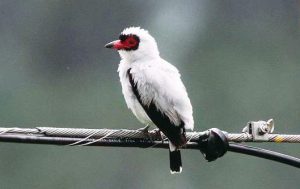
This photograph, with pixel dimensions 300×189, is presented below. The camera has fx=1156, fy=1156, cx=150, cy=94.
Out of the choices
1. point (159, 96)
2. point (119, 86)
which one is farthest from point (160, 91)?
point (119, 86)

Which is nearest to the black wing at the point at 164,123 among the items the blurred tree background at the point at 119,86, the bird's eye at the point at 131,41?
the bird's eye at the point at 131,41

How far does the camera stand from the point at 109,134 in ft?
18.9

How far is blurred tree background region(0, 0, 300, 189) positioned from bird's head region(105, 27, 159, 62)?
47.8 ft

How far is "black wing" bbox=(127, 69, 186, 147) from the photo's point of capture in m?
6.38

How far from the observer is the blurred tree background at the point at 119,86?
78.6 ft

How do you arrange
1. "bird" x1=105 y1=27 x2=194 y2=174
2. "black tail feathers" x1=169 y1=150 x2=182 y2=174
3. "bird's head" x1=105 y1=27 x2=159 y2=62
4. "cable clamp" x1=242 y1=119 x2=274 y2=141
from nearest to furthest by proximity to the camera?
"cable clamp" x1=242 y1=119 x2=274 y2=141, "bird" x1=105 y1=27 x2=194 y2=174, "black tail feathers" x1=169 y1=150 x2=182 y2=174, "bird's head" x1=105 y1=27 x2=159 y2=62

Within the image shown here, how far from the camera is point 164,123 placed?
6.66 meters

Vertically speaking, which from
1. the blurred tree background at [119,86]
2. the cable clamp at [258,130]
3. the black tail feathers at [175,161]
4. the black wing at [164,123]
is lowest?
the black tail feathers at [175,161]

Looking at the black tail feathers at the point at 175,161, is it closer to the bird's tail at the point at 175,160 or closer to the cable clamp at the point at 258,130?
the bird's tail at the point at 175,160

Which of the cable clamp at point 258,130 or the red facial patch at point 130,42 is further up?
the red facial patch at point 130,42

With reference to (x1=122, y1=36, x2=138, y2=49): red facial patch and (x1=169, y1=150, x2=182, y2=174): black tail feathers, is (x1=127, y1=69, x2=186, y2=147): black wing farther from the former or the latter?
(x1=122, y1=36, x2=138, y2=49): red facial patch

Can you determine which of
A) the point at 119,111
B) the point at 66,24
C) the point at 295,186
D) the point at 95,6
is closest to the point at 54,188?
the point at 119,111

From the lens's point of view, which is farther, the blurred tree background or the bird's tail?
the blurred tree background

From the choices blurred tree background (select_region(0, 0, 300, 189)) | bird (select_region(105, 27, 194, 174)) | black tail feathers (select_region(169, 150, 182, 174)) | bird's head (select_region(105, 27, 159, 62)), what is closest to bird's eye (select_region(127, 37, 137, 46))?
bird's head (select_region(105, 27, 159, 62))
